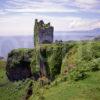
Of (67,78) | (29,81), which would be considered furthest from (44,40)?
(67,78)

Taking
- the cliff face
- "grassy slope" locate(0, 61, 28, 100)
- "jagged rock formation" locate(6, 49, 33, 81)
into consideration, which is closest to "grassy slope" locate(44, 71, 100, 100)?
the cliff face

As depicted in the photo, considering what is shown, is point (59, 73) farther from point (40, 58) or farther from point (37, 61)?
point (37, 61)

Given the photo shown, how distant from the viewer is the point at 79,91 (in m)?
31.8

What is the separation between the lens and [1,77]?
556ft

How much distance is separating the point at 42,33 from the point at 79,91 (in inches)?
4270

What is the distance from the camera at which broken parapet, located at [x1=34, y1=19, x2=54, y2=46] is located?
137137mm

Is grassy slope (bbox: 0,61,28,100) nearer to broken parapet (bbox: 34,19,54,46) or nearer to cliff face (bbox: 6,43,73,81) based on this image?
cliff face (bbox: 6,43,73,81)

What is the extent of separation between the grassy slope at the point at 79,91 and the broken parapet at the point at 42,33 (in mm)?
100488

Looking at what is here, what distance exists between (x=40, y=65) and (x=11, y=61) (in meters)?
37.0

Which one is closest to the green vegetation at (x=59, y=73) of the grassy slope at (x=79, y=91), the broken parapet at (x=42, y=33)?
the grassy slope at (x=79, y=91)

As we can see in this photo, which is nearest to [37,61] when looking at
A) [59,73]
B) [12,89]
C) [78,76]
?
[12,89]

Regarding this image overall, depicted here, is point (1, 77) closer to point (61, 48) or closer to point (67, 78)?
point (61, 48)

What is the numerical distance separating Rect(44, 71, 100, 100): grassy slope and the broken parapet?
100m

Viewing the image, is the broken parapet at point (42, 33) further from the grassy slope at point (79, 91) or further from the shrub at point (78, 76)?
the grassy slope at point (79, 91)
